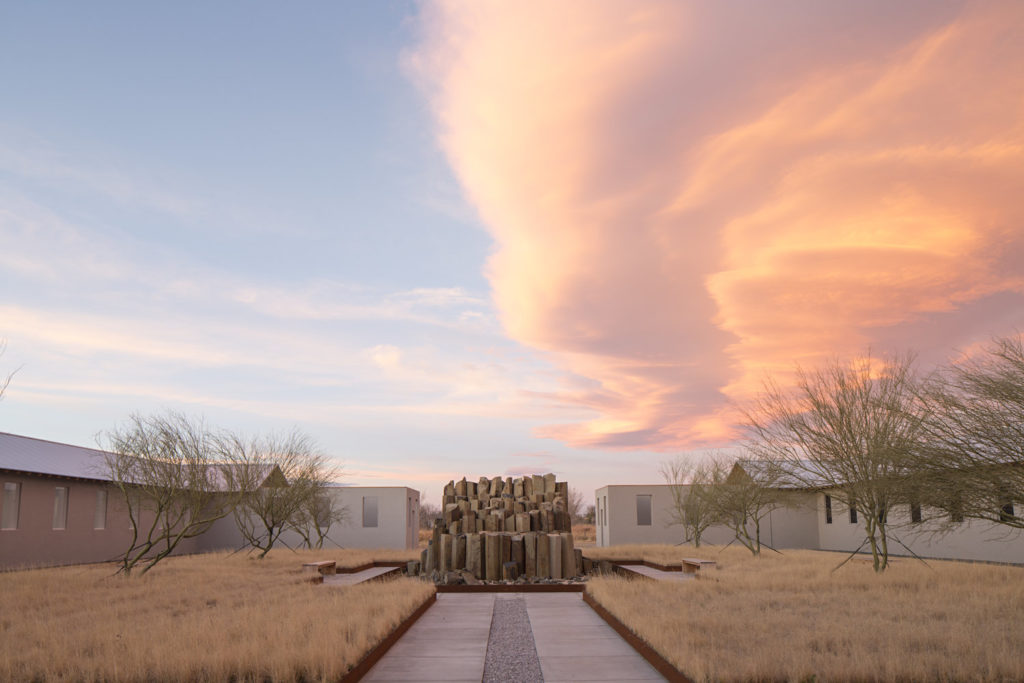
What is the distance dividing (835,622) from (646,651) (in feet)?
10.4

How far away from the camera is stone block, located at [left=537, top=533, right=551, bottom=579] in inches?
826

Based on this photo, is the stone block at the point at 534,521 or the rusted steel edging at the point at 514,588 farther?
the stone block at the point at 534,521

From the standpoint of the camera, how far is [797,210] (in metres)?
15.1

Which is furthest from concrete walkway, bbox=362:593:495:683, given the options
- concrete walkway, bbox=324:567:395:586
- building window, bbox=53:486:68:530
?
building window, bbox=53:486:68:530

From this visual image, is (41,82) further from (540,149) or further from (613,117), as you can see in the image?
(613,117)

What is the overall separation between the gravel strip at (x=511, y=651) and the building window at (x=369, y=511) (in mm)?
22458

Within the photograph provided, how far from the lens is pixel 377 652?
8844 mm

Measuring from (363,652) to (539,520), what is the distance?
1492 centimetres

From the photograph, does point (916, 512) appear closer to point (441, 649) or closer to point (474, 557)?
point (474, 557)

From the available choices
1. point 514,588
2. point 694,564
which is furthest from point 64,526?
point 694,564

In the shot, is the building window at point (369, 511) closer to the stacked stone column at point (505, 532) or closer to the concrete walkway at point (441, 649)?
the stacked stone column at point (505, 532)

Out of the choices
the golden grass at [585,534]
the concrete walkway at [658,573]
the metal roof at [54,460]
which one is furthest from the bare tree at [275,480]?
the golden grass at [585,534]

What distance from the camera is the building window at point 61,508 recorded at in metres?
24.8

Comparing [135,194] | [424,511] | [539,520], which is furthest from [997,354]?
[424,511]
